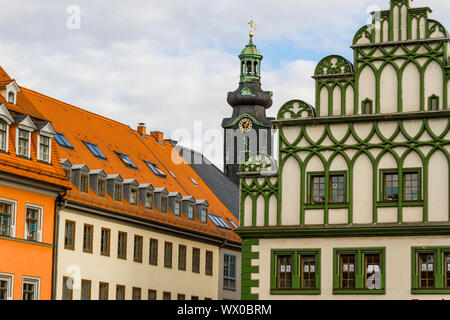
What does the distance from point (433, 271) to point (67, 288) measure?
19.3 m

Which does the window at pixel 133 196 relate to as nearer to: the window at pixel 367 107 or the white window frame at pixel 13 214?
the white window frame at pixel 13 214

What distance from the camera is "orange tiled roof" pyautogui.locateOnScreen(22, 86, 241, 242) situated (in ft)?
190

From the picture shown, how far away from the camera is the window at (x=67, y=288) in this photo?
172 ft

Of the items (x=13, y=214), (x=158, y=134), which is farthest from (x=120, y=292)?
(x=158, y=134)

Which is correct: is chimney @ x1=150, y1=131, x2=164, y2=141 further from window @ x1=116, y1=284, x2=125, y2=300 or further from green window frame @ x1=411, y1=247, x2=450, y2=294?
green window frame @ x1=411, y1=247, x2=450, y2=294

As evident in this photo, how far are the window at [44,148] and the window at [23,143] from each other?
1.08 metres

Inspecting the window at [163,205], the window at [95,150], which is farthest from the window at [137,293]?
the window at [95,150]

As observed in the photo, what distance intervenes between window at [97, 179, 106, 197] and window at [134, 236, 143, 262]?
3.75m

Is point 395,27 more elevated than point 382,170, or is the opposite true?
point 395,27

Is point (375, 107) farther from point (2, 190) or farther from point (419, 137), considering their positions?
point (2, 190)

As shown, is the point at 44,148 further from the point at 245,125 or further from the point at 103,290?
the point at 245,125
